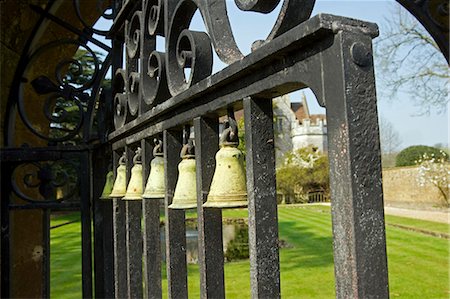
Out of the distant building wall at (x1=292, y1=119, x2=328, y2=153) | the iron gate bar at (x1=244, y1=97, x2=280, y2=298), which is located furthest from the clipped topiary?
the iron gate bar at (x1=244, y1=97, x2=280, y2=298)

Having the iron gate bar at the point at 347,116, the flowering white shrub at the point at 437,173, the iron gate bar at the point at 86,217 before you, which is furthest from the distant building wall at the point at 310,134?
the iron gate bar at the point at 347,116

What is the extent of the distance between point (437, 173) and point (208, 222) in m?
17.6

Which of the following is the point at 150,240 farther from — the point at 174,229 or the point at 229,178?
the point at 229,178

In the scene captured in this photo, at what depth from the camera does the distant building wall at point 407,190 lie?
18.7m

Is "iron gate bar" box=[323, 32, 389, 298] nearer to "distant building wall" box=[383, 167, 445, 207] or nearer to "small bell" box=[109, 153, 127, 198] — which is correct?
"small bell" box=[109, 153, 127, 198]

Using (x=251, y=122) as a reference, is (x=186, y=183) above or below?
below

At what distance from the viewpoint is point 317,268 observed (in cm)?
770

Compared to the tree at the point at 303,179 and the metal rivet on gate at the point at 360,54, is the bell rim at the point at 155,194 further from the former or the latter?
the tree at the point at 303,179

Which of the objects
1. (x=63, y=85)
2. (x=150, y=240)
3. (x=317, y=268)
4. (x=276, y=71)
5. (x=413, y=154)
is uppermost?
(x=413, y=154)

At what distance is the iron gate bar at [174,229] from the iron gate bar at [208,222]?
21 centimetres

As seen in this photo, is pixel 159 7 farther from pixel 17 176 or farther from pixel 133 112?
pixel 17 176

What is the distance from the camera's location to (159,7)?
148 cm

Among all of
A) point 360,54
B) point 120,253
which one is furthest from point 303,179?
point 360,54

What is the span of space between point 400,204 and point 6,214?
20.4 metres
